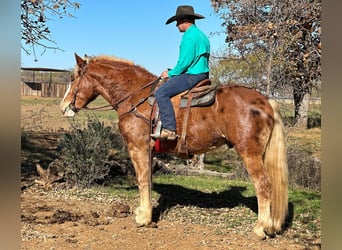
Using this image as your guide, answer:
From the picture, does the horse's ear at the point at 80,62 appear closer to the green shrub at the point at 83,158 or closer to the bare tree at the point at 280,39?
the green shrub at the point at 83,158

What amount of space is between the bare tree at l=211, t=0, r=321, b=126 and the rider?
140 inches

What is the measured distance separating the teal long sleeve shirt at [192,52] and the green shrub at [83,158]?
304 centimetres

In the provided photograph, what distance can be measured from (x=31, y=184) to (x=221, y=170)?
5631 millimetres

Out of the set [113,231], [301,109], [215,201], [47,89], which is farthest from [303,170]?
[47,89]

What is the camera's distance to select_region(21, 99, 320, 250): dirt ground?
4672mm

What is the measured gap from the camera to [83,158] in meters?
7.24

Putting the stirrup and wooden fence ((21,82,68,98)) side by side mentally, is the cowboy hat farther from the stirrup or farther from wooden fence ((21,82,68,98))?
wooden fence ((21,82,68,98))

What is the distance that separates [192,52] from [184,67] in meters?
0.23

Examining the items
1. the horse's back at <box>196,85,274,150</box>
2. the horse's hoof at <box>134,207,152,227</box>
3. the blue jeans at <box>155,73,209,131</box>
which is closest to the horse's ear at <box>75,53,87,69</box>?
the blue jeans at <box>155,73,209,131</box>

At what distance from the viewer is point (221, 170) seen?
10.9 meters

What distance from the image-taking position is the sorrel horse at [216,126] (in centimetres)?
474

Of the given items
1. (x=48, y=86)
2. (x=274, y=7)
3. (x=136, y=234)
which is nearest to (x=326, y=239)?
(x=136, y=234)

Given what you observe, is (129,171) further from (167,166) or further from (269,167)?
(269,167)
